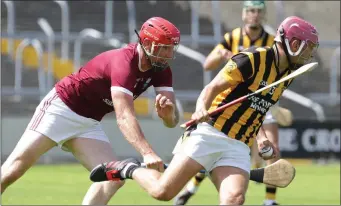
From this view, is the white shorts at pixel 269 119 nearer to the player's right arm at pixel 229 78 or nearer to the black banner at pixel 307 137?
the player's right arm at pixel 229 78

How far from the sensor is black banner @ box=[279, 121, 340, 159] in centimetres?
1716

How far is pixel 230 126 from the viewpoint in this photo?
24.7ft

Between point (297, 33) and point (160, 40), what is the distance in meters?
1.01

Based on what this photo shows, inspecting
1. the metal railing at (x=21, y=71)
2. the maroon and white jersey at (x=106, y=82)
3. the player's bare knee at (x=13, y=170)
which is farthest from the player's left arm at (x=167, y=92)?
the metal railing at (x=21, y=71)

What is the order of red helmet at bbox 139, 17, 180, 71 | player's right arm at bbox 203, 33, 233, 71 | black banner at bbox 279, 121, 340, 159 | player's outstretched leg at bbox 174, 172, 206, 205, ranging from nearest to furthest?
red helmet at bbox 139, 17, 180, 71, player's outstretched leg at bbox 174, 172, 206, 205, player's right arm at bbox 203, 33, 233, 71, black banner at bbox 279, 121, 340, 159

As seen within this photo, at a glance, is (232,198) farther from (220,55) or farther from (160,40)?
(220,55)

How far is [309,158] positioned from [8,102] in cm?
518

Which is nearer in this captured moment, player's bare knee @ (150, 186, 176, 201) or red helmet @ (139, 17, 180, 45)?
player's bare knee @ (150, 186, 176, 201)

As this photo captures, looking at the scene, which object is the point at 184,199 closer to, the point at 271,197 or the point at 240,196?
the point at 271,197

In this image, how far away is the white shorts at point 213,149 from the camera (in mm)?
7391

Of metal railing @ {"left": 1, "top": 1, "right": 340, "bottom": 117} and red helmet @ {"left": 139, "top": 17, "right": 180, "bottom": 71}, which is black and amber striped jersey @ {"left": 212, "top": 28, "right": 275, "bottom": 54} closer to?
red helmet @ {"left": 139, "top": 17, "right": 180, "bottom": 71}

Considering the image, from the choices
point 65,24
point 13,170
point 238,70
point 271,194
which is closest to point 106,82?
point 13,170

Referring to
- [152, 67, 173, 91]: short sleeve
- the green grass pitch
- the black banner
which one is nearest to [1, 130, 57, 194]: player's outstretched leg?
[152, 67, 173, 91]: short sleeve

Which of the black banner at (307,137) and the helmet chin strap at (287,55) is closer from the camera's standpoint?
the helmet chin strap at (287,55)
